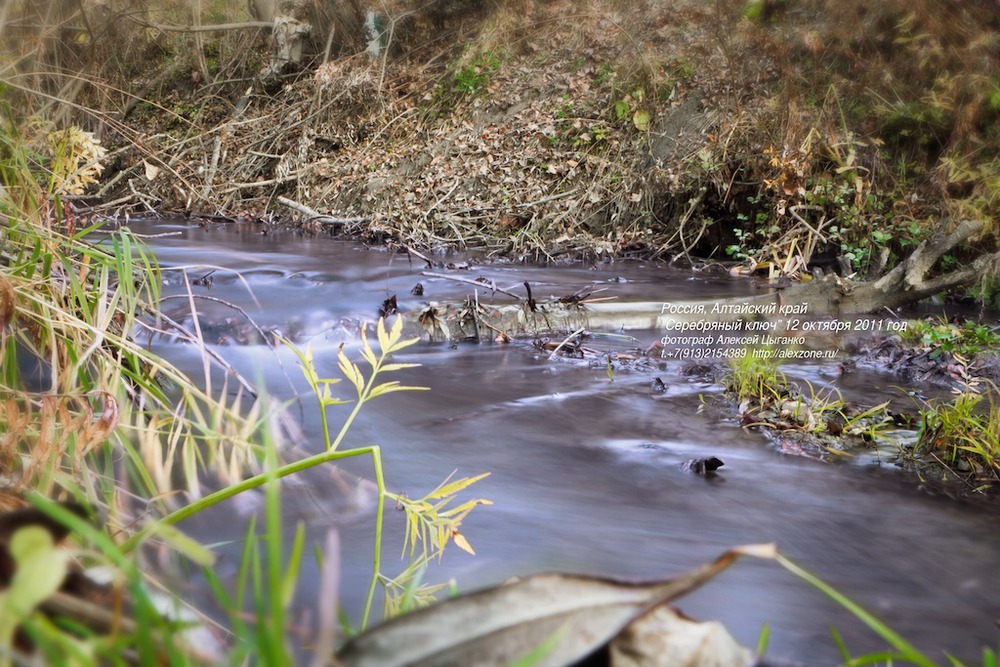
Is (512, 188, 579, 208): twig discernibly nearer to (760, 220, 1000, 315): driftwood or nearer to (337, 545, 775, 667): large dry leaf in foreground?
(760, 220, 1000, 315): driftwood

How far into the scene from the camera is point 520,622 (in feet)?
1.82

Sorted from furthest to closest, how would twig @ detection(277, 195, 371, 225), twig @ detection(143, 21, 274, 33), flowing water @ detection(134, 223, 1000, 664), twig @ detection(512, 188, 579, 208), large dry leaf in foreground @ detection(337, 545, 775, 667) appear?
twig @ detection(143, 21, 274, 33)
twig @ detection(277, 195, 371, 225)
twig @ detection(512, 188, 579, 208)
flowing water @ detection(134, 223, 1000, 664)
large dry leaf in foreground @ detection(337, 545, 775, 667)

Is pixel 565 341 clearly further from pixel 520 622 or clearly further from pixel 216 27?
pixel 216 27

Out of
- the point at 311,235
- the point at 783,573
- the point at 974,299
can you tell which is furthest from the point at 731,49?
the point at 783,573

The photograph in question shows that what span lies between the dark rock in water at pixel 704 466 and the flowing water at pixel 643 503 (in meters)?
0.04

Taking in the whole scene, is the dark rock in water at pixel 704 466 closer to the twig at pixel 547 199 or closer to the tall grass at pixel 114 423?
the tall grass at pixel 114 423

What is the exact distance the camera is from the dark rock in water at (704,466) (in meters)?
2.79

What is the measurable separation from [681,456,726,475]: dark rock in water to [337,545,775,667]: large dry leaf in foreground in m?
2.31

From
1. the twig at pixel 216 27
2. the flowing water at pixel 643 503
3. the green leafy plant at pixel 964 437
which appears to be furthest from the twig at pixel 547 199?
the twig at pixel 216 27

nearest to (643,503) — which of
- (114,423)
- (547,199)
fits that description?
(114,423)

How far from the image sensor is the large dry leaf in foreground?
531mm

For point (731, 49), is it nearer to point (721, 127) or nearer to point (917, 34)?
point (721, 127)

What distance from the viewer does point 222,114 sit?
15039mm

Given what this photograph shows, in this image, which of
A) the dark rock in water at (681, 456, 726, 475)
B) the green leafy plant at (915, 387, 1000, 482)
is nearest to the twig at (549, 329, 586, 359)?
the dark rock in water at (681, 456, 726, 475)
